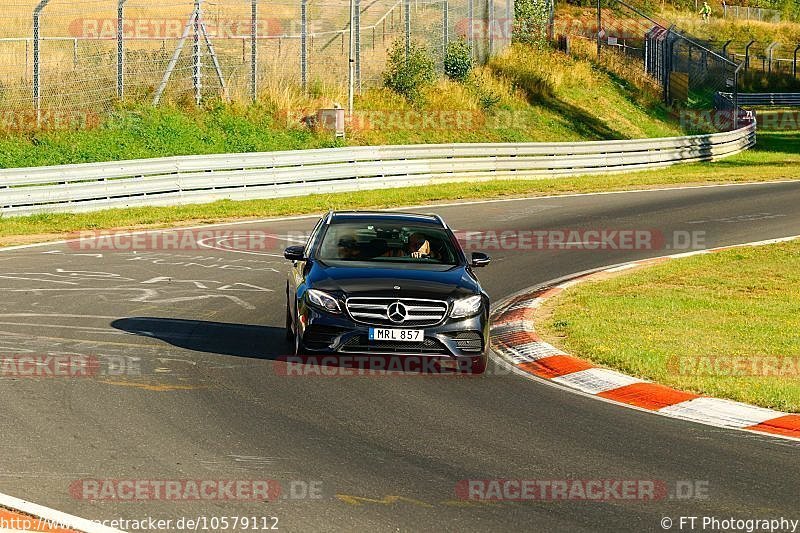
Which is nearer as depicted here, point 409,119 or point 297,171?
point 297,171

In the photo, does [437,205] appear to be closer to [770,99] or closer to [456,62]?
[456,62]

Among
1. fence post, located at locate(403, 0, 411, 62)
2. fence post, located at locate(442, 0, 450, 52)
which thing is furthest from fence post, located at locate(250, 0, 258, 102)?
fence post, located at locate(442, 0, 450, 52)

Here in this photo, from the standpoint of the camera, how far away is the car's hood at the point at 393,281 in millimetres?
12047

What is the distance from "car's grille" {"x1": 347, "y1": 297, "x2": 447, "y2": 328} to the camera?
11.9 metres

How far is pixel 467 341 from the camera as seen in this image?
12.0 metres

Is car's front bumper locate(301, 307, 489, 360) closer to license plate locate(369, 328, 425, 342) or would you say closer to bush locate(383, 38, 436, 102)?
license plate locate(369, 328, 425, 342)

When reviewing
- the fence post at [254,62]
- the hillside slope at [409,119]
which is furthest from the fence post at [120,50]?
the fence post at [254,62]

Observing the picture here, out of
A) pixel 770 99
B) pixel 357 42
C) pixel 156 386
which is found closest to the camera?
pixel 156 386

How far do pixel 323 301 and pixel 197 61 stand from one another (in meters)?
25.4

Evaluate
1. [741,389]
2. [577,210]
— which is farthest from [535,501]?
[577,210]

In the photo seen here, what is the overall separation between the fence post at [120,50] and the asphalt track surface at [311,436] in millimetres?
17536

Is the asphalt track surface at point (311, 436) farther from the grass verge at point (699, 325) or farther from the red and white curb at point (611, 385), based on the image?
the grass verge at point (699, 325)

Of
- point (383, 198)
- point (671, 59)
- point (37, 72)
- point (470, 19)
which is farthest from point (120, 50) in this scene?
point (671, 59)

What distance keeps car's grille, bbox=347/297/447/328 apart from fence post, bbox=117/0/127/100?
22174 mm
